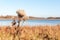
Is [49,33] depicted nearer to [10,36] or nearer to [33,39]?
[33,39]

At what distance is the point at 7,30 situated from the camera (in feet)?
21.1

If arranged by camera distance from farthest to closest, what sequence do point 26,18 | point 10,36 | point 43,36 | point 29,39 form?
point 43,36, point 29,39, point 10,36, point 26,18

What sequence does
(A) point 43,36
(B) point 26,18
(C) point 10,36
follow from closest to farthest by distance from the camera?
(B) point 26,18
(C) point 10,36
(A) point 43,36

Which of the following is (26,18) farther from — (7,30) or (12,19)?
(7,30)

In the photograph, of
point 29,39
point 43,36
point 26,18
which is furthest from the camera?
point 43,36

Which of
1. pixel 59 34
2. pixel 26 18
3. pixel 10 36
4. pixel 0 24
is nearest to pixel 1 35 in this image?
pixel 10 36

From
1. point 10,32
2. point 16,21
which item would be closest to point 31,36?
point 10,32

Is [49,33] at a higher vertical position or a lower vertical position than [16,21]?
lower

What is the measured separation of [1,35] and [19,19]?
1.15 meters

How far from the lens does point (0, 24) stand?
6.61 meters

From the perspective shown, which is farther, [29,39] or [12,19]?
[29,39]

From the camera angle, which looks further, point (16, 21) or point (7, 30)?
point (7, 30)

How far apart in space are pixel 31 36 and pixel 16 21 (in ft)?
5.06

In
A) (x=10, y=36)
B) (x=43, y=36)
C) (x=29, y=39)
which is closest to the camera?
(x=10, y=36)
